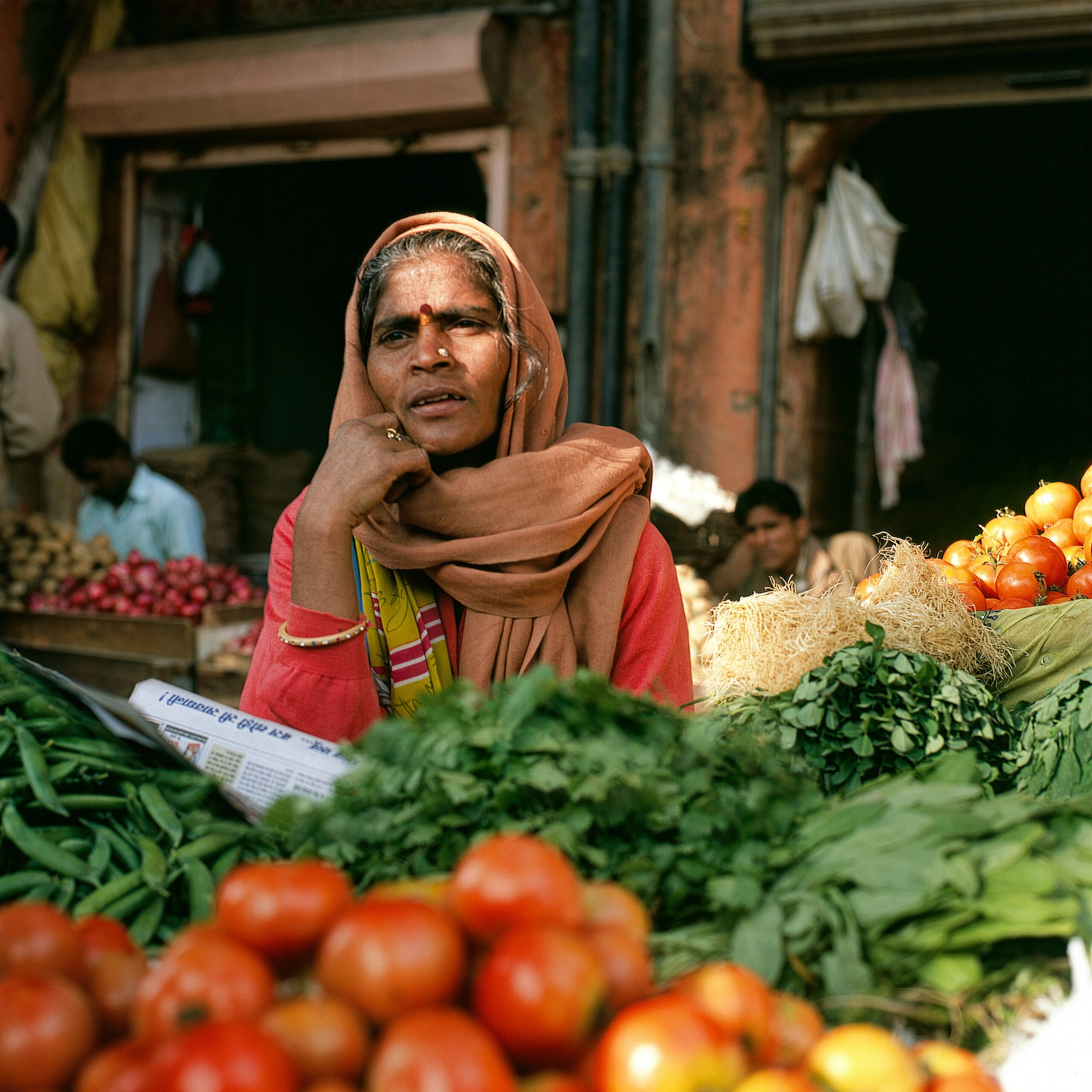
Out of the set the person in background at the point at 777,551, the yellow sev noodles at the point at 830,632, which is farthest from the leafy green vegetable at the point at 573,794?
the person in background at the point at 777,551

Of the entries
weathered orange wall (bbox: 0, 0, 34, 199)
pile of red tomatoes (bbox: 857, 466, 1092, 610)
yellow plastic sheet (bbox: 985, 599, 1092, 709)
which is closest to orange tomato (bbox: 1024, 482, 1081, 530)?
pile of red tomatoes (bbox: 857, 466, 1092, 610)

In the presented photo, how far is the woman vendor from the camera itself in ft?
6.33

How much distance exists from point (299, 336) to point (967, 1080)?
8969 millimetres

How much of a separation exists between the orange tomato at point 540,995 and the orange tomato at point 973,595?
84.0 inches

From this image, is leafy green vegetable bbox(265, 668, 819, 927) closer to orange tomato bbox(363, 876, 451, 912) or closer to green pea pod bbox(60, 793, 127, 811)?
orange tomato bbox(363, 876, 451, 912)

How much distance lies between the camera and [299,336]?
916 cm

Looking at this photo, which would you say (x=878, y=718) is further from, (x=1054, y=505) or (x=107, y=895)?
(x=1054, y=505)

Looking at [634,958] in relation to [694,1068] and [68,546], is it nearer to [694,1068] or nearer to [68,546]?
[694,1068]

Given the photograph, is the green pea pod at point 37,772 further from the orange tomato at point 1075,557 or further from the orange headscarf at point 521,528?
the orange tomato at point 1075,557

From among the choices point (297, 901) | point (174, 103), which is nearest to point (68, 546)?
point (174, 103)

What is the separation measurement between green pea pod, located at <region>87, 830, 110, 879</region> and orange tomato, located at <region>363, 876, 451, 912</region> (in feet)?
1.79

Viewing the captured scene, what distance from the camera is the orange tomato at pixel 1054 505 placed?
10.0ft

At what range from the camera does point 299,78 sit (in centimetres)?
567

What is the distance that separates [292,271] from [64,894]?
27.4ft
